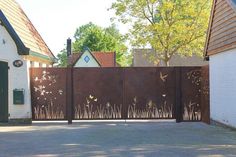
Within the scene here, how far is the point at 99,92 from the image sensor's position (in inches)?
798

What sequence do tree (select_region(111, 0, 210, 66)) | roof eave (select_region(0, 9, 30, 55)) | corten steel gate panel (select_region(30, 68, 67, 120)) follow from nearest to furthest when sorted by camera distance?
roof eave (select_region(0, 9, 30, 55)), corten steel gate panel (select_region(30, 68, 67, 120)), tree (select_region(111, 0, 210, 66))

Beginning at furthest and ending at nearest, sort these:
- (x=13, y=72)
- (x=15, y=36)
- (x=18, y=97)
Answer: (x=13, y=72) < (x=18, y=97) < (x=15, y=36)

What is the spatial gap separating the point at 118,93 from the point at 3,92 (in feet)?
15.0

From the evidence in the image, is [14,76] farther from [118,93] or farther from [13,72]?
[118,93]

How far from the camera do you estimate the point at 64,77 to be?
66.0 feet

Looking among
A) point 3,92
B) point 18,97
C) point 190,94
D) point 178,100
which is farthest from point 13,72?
point 190,94

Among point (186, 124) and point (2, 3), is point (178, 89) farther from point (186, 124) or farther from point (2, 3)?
point (2, 3)

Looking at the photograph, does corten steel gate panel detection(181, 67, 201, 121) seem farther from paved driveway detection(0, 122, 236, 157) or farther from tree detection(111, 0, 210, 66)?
tree detection(111, 0, 210, 66)

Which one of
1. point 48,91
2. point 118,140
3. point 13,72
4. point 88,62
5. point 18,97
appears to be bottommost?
point 118,140

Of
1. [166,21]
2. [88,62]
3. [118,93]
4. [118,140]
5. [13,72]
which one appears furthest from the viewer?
[88,62]

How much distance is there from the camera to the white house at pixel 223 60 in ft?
53.3

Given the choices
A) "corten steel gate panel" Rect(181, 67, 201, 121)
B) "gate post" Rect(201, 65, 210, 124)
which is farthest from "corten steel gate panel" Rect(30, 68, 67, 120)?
"gate post" Rect(201, 65, 210, 124)

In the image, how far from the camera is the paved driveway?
11.5m

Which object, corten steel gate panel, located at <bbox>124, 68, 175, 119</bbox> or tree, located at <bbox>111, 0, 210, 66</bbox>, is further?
tree, located at <bbox>111, 0, 210, 66</bbox>
